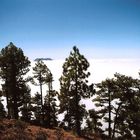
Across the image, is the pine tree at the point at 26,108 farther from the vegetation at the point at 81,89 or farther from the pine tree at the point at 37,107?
the vegetation at the point at 81,89

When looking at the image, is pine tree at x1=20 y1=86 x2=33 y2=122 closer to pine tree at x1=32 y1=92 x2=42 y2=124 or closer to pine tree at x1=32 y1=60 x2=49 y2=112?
pine tree at x1=32 y1=92 x2=42 y2=124

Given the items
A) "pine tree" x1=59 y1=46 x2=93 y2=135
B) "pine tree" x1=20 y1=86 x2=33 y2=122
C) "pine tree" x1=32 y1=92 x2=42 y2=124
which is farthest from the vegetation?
"pine tree" x1=32 y1=92 x2=42 y2=124

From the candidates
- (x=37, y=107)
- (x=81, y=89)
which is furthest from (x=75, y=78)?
(x=37, y=107)

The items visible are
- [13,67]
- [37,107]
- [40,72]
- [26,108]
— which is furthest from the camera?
[37,107]

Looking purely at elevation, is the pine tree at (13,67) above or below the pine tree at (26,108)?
above

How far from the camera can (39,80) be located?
35.9 m

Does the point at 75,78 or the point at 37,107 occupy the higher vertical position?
the point at 75,78

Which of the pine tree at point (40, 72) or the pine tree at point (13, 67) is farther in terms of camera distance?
the pine tree at point (40, 72)

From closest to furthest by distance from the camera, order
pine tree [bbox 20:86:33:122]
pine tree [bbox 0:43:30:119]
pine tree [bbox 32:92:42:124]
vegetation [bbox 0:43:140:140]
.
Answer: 1. vegetation [bbox 0:43:140:140]
2. pine tree [bbox 0:43:30:119]
3. pine tree [bbox 20:86:33:122]
4. pine tree [bbox 32:92:42:124]

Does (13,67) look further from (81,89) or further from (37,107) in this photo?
(37,107)

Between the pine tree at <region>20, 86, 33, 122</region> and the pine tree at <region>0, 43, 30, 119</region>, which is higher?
the pine tree at <region>0, 43, 30, 119</region>

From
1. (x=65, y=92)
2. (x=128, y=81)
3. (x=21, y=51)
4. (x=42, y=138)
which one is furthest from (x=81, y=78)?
(x=42, y=138)

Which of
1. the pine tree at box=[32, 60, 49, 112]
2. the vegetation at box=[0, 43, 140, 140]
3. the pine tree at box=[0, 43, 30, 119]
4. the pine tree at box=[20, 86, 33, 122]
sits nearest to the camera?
the vegetation at box=[0, 43, 140, 140]

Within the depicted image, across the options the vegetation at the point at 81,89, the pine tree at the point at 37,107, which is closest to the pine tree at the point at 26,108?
the pine tree at the point at 37,107
